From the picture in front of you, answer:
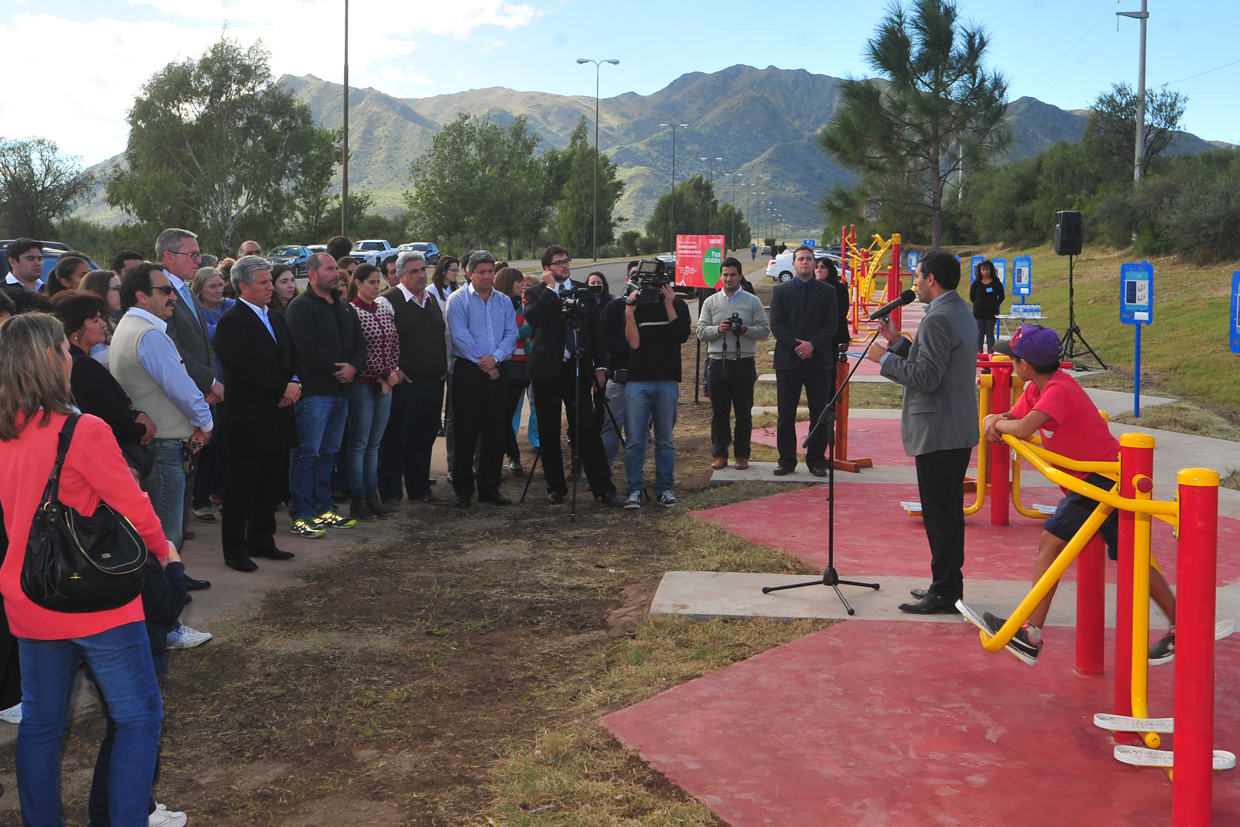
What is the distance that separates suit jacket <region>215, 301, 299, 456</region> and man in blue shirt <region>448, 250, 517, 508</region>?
2118 millimetres

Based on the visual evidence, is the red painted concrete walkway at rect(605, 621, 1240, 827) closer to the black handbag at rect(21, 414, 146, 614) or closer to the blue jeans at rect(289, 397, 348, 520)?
the black handbag at rect(21, 414, 146, 614)

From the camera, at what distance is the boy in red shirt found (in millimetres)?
4445

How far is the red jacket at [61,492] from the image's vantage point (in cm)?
301

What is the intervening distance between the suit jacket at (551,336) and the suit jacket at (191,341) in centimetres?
274

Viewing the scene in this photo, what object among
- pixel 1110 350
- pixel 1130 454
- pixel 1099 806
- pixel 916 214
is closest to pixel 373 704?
pixel 1099 806

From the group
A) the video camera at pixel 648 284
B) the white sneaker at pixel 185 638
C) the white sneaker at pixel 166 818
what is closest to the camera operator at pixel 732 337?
the video camera at pixel 648 284

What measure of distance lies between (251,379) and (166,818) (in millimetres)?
3450

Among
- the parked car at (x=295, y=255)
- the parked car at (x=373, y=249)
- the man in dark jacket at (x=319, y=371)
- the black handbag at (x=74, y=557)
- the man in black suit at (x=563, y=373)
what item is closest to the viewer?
the black handbag at (x=74, y=557)

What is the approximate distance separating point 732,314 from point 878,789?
6.08 m

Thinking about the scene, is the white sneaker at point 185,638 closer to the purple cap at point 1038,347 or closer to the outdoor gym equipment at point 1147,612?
the outdoor gym equipment at point 1147,612

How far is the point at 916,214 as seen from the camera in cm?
3788

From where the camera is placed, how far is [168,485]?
5758 millimetres

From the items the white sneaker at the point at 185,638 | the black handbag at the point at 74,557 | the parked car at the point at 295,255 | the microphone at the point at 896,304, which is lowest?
the white sneaker at the point at 185,638

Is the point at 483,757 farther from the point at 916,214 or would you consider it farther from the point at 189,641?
the point at 916,214
